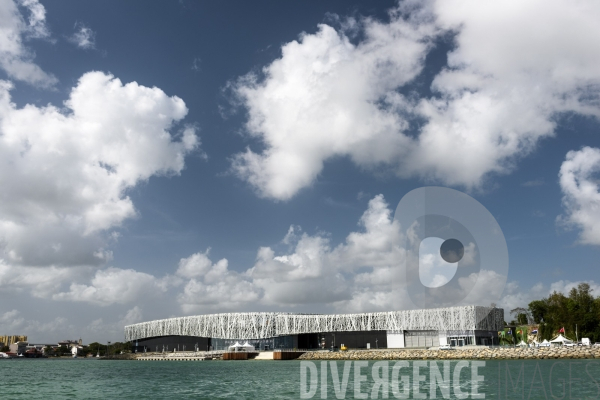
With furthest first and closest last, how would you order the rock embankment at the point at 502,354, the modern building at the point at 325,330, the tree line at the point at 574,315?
the modern building at the point at 325,330, the tree line at the point at 574,315, the rock embankment at the point at 502,354

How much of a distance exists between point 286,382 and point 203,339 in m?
108

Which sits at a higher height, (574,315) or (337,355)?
(574,315)

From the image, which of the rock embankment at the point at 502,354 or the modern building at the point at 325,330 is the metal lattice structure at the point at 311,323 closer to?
the modern building at the point at 325,330

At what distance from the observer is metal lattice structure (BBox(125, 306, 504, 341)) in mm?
104125

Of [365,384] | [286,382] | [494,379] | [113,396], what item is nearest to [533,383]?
[494,379]

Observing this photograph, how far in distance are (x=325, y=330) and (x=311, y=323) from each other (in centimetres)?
453

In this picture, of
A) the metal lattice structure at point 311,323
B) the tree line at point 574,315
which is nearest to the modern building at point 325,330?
the metal lattice structure at point 311,323

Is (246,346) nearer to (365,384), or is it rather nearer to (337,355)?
(337,355)

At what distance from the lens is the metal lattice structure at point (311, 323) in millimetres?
104125

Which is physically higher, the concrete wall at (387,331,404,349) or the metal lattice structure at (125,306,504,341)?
the metal lattice structure at (125,306,504,341)

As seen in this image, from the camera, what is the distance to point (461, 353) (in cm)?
7662

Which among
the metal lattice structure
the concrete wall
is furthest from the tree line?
the concrete wall

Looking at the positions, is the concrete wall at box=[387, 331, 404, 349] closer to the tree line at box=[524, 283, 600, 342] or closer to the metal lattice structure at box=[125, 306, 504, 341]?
the metal lattice structure at box=[125, 306, 504, 341]

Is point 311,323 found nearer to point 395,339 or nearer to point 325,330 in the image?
point 325,330
